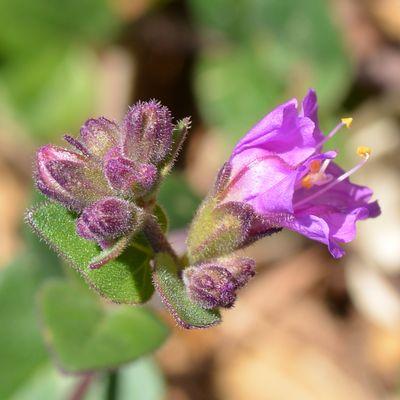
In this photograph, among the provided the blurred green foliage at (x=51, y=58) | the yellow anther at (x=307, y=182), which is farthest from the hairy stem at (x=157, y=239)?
the blurred green foliage at (x=51, y=58)

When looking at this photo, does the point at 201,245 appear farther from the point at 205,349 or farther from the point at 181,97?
the point at 181,97

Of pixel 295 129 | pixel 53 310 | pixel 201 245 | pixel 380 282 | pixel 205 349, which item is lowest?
pixel 380 282

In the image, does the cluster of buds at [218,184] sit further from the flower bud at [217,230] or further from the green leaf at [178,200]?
the green leaf at [178,200]

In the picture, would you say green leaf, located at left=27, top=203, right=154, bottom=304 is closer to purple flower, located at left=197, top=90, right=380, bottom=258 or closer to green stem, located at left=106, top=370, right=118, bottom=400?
purple flower, located at left=197, top=90, right=380, bottom=258

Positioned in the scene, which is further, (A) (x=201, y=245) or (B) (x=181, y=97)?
(B) (x=181, y=97)

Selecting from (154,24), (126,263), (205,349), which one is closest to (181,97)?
(154,24)

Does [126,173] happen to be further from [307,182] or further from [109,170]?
[307,182]

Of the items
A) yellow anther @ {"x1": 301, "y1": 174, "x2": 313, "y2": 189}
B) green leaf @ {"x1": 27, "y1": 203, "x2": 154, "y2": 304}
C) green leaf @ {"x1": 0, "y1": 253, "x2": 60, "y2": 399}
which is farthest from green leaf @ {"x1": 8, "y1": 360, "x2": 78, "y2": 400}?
yellow anther @ {"x1": 301, "y1": 174, "x2": 313, "y2": 189}
